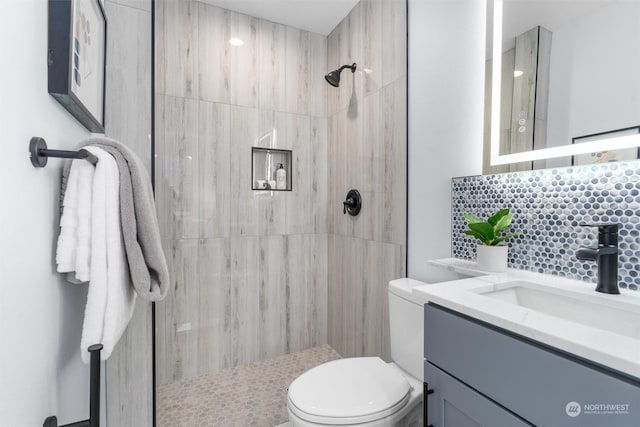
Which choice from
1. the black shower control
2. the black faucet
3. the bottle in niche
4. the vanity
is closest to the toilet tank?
the vanity

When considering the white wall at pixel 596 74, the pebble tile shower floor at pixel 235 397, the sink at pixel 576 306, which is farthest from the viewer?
the pebble tile shower floor at pixel 235 397

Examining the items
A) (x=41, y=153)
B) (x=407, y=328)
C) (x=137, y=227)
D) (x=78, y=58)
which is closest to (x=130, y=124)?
(x=78, y=58)

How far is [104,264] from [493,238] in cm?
125

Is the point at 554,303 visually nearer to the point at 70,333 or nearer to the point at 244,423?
the point at 70,333

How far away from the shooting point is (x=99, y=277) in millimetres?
733

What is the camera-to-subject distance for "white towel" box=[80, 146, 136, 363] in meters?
0.73

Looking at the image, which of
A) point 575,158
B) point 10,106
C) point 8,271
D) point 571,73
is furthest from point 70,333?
point 571,73

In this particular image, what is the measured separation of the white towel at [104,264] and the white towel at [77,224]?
14 mm

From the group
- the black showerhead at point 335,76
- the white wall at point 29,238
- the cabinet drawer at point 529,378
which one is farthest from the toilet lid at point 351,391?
the black showerhead at point 335,76

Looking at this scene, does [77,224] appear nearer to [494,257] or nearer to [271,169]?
[494,257]

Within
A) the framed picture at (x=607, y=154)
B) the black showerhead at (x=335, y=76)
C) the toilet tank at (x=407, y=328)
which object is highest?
the black showerhead at (x=335, y=76)

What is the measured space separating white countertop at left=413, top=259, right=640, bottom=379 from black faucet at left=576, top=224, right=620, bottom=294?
3 cm

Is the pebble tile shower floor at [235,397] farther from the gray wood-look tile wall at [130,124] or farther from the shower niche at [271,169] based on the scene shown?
the shower niche at [271,169]

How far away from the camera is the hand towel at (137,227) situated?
81 centimetres
